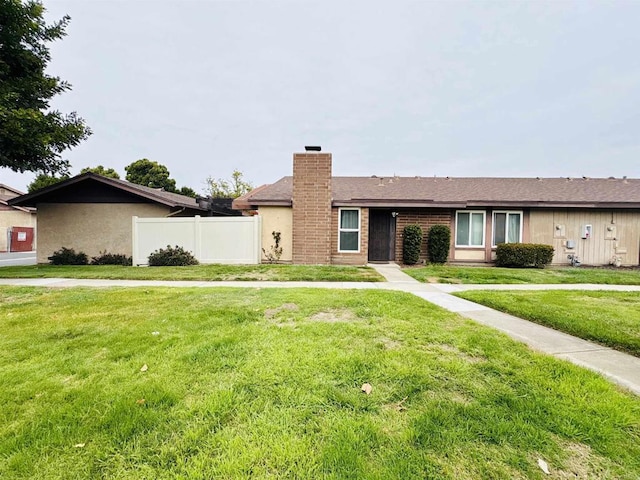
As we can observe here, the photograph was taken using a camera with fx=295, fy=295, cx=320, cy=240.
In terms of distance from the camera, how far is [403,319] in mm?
4688

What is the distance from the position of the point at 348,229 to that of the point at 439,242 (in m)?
3.80

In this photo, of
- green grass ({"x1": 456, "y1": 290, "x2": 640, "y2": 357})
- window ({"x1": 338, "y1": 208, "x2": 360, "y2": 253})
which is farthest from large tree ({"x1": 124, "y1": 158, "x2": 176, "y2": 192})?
green grass ({"x1": 456, "y1": 290, "x2": 640, "y2": 357})

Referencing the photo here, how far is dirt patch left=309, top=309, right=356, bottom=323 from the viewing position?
4668 millimetres

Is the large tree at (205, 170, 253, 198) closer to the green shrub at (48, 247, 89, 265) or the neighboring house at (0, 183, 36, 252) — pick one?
the neighboring house at (0, 183, 36, 252)

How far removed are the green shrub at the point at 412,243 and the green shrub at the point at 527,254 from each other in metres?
3.59

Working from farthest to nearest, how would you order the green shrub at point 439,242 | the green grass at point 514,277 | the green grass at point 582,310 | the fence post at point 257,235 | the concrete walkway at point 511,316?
the green shrub at point 439,242
the fence post at point 257,235
the green grass at point 514,277
the green grass at point 582,310
the concrete walkway at point 511,316

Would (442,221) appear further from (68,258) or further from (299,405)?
(68,258)

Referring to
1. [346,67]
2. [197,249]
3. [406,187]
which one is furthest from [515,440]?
[346,67]

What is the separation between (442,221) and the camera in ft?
42.4

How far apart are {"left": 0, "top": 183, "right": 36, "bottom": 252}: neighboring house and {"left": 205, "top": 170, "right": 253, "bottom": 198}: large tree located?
1664 centimetres

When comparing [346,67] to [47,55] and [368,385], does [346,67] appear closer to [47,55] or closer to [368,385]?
[47,55]

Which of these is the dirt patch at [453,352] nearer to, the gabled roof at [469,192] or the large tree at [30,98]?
the gabled roof at [469,192]

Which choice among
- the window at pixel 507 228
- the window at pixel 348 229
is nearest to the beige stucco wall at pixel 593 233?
the window at pixel 507 228

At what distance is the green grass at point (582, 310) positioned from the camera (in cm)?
405
